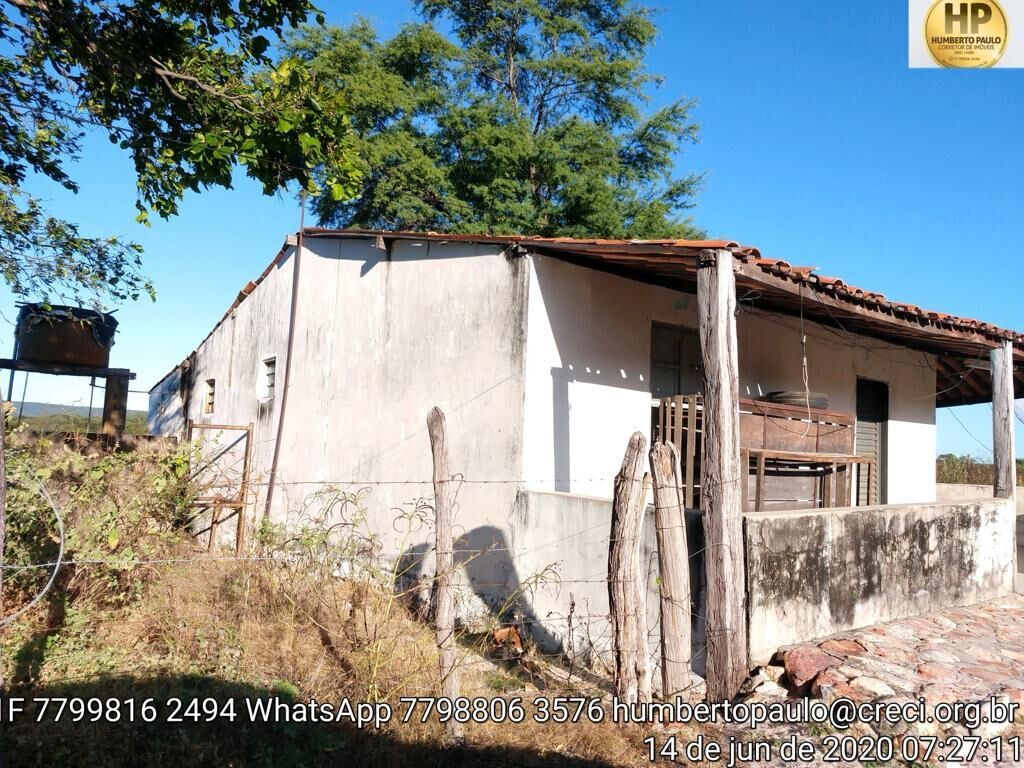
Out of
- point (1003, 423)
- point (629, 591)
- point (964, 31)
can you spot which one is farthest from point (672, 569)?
point (964, 31)

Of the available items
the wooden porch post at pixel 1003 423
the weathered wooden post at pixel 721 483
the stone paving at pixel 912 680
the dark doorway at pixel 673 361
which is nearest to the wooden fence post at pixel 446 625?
the stone paving at pixel 912 680

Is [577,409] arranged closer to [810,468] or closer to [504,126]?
[810,468]

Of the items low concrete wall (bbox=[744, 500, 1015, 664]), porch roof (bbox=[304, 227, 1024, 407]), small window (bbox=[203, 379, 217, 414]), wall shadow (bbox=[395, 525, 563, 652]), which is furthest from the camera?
small window (bbox=[203, 379, 217, 414])

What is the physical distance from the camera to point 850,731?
4.24 m

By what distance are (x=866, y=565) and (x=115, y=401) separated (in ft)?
32.6

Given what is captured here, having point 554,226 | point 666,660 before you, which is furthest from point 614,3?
point 666,660

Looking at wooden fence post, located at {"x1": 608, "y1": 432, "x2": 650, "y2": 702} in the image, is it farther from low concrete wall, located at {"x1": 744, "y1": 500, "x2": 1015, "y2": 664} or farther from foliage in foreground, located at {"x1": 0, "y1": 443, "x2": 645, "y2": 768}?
low concrete wall, located at {"x1": 744, "y1": 500, "x2": 1015, "y2": 664}

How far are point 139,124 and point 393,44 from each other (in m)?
12.2

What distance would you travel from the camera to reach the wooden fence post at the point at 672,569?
14.7 ft

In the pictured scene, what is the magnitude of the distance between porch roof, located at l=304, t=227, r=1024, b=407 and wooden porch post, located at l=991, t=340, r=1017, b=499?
0.21 m

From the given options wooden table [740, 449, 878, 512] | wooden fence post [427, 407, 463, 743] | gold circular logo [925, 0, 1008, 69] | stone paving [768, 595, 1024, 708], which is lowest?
stone paving [768, 595, 1024, 708]

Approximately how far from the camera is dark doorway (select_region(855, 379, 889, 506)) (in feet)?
34.8

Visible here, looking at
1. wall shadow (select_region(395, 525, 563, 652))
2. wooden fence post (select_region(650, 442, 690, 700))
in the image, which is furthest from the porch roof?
wall shadow (select_region(395, 525, 563, 652))

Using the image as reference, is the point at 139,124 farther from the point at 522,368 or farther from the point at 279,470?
the point at 279,470
